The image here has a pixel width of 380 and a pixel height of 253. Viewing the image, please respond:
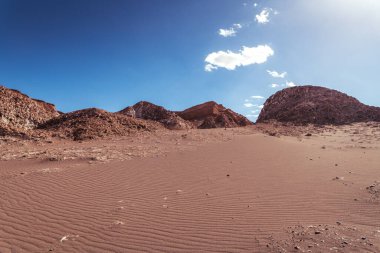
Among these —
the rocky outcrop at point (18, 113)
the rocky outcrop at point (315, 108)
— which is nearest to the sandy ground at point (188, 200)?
the rocky outcrop at point (18, 113)

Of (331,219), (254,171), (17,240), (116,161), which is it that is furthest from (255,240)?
(116,161)

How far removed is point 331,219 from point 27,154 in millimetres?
10846

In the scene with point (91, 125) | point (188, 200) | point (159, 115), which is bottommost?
point (188, 200)

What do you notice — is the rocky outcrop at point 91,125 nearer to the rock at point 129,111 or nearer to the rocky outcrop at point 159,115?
the rocky outcrop at point 159,115

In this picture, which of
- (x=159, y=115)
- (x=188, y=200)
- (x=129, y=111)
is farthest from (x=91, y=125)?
(x=188, y=200)

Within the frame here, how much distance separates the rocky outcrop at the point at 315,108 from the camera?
25.5 m

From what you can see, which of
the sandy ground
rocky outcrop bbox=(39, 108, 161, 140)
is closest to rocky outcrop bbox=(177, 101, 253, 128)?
rocky outcrop bbox=(39, 108, 161, 140)

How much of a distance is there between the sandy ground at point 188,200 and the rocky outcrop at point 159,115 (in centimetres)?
1123

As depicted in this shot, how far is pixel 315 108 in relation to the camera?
2748 centimetres

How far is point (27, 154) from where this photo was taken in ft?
40.6

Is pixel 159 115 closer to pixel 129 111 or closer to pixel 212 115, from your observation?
pixel 129 111

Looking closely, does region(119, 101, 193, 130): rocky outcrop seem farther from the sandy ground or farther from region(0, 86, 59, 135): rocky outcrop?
the sandy ground

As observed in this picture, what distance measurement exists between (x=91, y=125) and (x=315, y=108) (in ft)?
59.9

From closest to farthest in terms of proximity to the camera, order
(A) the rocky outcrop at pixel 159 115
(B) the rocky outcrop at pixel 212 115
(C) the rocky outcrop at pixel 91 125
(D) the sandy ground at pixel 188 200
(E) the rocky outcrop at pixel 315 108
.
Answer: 1. (D) the sandy ground at pixel 188 200
2. (C) the rocky outcrop at pixel 91 125
3. (A) the rocky outcrop at pixel 159 115
4. (E) the rocky outcrop at pixel 315 108
5. (B) the rocky outcrop at pixel 212 115
